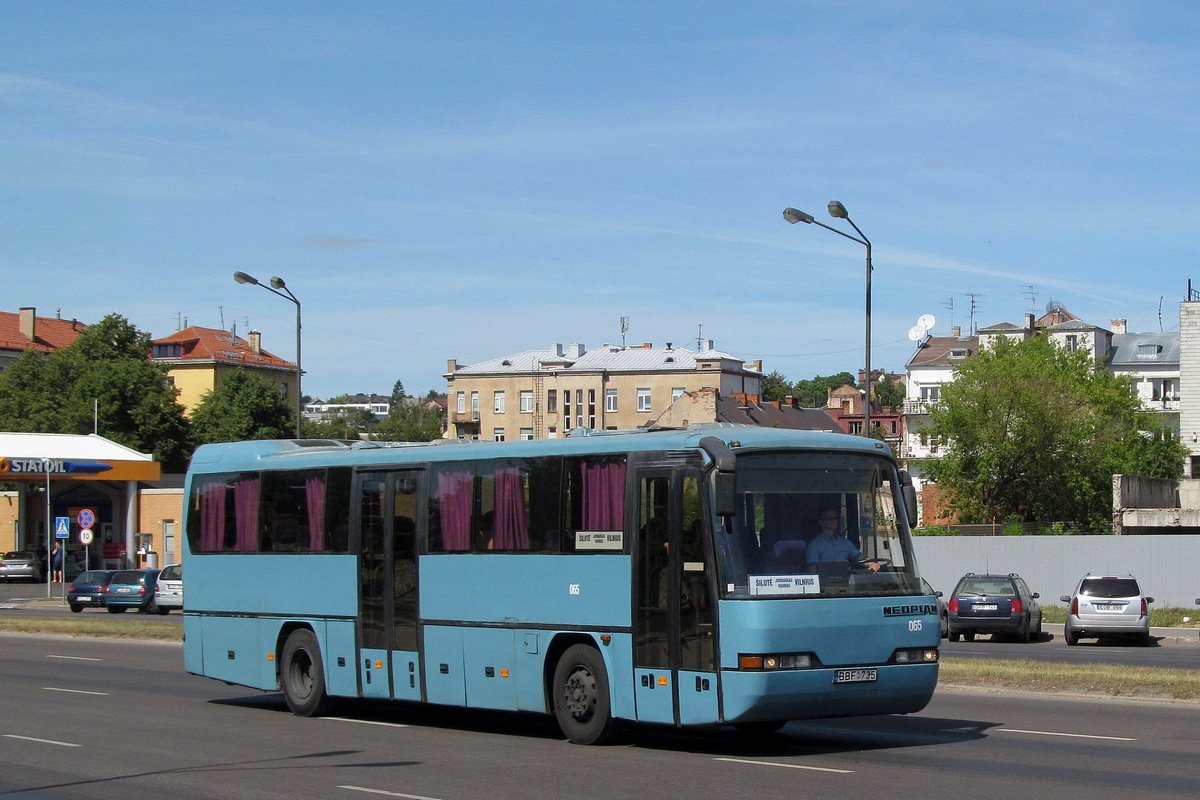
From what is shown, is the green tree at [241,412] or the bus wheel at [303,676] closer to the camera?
the bus wheel at [303,676]

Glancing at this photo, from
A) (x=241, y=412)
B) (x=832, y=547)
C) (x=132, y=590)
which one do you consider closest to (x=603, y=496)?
(x=832, y=547)

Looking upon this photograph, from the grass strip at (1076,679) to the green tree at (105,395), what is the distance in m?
74.2

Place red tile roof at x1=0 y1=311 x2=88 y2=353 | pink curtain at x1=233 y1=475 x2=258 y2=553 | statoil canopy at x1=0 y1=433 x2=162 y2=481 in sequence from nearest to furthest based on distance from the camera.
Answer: pink curtain at x1=233 y1=475 x2=258 y2=553 < statoil canopy at x1=0 y1=433 x2=162 y2=481 < red tile roof at x1=0 y1=311 x2=88 y2=353

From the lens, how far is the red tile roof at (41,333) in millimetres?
121812

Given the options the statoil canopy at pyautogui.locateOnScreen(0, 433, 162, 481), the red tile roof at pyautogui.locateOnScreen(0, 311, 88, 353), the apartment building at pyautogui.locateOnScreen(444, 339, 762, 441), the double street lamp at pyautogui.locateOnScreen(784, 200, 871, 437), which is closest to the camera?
the double street lamp at pyautogui.locateOnScreen(784, 200, 871, 437)

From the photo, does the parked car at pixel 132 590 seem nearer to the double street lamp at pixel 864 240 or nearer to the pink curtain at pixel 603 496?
the double street lamp at pixel 864 240

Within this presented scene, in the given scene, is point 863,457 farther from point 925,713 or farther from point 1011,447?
point 1011,447

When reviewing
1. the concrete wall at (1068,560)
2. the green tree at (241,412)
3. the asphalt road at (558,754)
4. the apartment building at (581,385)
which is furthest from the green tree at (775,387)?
the asphalt road at (558,754)

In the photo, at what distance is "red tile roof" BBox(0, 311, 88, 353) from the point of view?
400 feet

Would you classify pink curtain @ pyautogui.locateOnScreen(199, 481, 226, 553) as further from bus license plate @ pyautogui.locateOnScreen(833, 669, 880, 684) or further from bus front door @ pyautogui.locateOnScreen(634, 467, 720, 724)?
bus license plate @ pyautogui.locateOnScreen(833, 669, 880, 684)

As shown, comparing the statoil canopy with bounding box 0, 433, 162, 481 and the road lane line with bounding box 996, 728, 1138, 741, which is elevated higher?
the statoil canopy with bounding box 0, 433, 162, 481

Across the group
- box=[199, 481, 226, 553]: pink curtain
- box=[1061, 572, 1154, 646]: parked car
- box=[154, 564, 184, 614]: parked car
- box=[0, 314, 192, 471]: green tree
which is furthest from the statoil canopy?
box=[199, 481, 226, 553]: pink curtain

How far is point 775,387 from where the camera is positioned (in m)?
156

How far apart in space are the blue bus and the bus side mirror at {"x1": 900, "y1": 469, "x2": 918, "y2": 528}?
0.04 m
